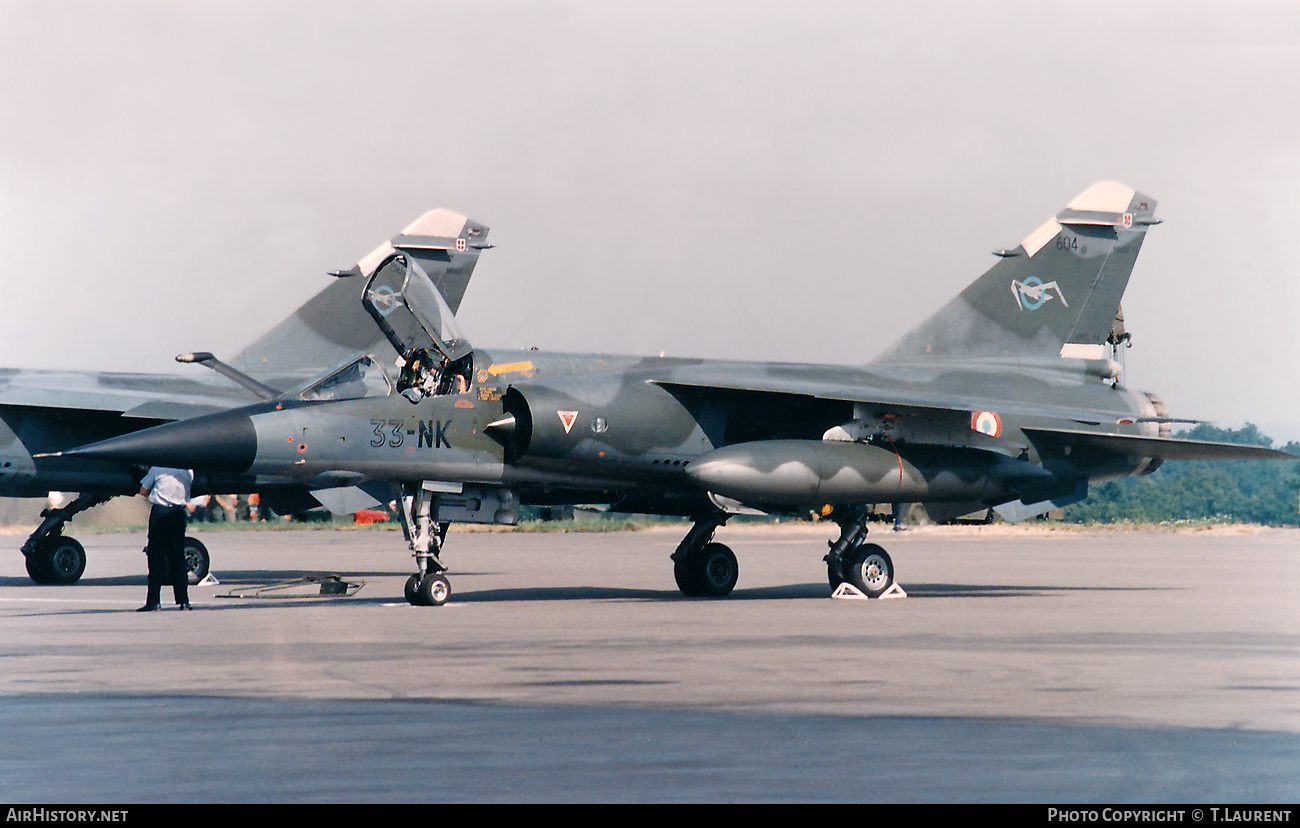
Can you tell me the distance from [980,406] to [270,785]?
11102mm

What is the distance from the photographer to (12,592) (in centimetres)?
1733

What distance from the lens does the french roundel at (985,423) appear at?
15.7m

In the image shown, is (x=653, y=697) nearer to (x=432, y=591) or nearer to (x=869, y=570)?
(x=432, y=591)

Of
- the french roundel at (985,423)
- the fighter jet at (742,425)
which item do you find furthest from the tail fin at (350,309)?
the french roundel at (985,423)

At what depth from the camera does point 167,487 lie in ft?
45.9

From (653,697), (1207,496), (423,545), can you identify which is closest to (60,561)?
(423,545)

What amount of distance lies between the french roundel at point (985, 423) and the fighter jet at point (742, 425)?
0.02 meters

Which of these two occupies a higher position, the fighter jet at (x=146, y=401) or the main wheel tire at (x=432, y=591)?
the fighter jet at (x=146, y=401)

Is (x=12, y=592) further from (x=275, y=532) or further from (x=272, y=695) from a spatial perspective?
(x=275, y=532)

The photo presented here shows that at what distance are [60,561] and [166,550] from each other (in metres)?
5.64

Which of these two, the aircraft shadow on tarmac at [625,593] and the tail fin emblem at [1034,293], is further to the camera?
the tail fin emblem at [1034,293]

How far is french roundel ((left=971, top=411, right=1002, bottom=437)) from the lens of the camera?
15.7 m

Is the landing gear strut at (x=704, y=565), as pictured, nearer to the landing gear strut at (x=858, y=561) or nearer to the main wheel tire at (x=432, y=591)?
the landing gear strut at (x=858, y=561)

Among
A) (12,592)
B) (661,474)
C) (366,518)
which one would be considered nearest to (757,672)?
(661,474)
